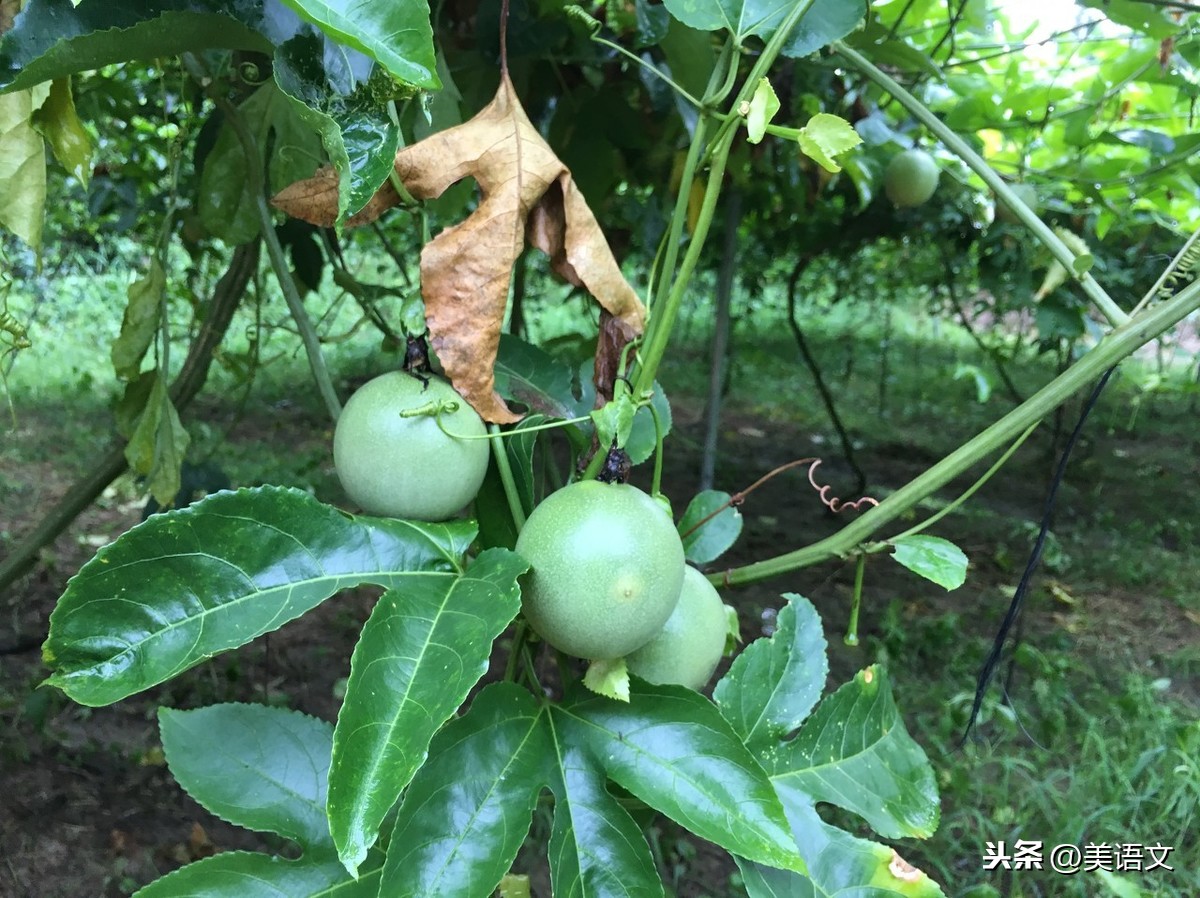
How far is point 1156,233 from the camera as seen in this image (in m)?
3.44

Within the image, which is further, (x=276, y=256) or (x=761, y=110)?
(x=276, y=256)

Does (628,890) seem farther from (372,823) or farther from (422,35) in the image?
(422,35)

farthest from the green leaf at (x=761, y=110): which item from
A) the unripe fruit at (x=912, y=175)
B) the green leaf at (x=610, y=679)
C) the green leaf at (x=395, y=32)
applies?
the unripe fruit at (x=912, y=175)

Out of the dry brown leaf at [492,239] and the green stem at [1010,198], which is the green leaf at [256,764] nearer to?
the dry brown leaf at [492,239]

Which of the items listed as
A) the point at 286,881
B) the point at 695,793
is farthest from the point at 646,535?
the point at 286,881

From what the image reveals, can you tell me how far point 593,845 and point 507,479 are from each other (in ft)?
1.18

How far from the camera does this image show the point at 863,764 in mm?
1078

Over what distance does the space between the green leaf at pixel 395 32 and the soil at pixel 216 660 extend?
1344 mm

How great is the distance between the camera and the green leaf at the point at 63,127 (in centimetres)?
88

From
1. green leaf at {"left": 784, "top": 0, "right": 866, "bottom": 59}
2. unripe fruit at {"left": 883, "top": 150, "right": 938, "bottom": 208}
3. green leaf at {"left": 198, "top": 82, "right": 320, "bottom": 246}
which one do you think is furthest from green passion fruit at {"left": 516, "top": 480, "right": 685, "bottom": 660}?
unripe fruit at {"left": 883, "top": 150, "right": 938, "bottom": 208}

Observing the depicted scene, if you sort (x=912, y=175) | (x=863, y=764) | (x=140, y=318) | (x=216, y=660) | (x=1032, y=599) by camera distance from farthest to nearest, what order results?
(x=1032, y=599) < (x=216, y=660) < (x=912, y=175) < (x=140, y=318) < (x=863, y=764)

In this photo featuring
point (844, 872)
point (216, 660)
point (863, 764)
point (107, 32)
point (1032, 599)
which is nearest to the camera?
point (107, 32)

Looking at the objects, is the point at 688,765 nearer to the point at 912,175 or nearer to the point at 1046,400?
the point at 1046,400

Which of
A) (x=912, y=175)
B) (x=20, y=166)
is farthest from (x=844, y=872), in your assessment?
(x=912, y=175)
